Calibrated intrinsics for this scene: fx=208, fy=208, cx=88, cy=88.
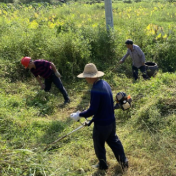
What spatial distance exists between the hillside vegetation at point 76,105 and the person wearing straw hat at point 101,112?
0.43m

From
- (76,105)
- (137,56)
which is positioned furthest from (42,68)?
(137,56)

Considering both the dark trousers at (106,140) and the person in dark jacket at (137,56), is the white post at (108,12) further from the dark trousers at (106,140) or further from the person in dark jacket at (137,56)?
the dark trousers at (106,140)

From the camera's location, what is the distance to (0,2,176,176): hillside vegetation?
323cm

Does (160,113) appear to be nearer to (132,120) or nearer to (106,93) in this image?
(132,120)

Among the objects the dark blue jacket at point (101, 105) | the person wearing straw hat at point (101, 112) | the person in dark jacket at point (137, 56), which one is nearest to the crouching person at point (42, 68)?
the person in dark jacket at point (137, 56)

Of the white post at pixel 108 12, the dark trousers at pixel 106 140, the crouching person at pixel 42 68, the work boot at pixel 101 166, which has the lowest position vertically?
the work boot at pixel 101 166

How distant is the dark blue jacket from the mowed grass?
2.67ft

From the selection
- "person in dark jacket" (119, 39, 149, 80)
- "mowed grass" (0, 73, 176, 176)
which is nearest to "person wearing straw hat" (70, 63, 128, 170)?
"mowed grass" (0, 73, 176, 176)

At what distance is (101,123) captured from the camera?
300 cm

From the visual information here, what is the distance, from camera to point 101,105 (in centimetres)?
296

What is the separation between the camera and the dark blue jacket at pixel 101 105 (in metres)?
2.88

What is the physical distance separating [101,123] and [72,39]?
180 inches

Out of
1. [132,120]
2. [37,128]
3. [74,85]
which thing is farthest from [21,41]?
[132,120]

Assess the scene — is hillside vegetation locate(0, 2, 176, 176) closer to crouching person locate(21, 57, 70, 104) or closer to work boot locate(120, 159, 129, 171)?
work boot locate(120, 159, 129, 171)
